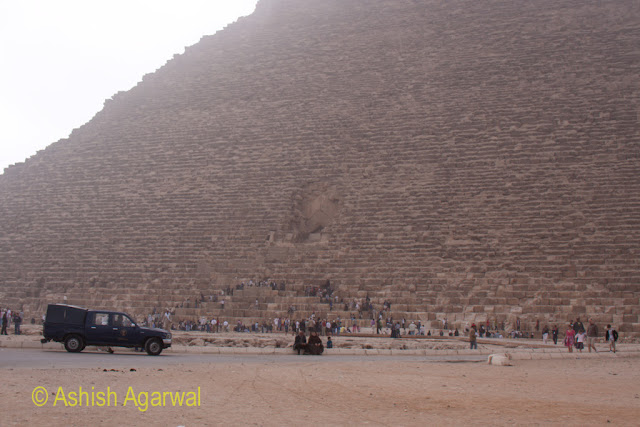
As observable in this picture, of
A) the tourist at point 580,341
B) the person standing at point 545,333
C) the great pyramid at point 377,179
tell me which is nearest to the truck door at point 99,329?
the great pyramid at point 377,179

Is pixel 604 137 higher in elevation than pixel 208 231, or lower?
higher

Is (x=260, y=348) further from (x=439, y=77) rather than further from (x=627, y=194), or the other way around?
(x=439, y=77)

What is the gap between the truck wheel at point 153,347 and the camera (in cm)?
1074

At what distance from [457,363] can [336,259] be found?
7991 millimetres

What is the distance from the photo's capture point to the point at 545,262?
1591 centimetres

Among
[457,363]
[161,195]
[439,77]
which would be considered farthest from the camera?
[439,77]

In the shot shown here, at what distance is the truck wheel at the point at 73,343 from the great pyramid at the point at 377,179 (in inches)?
253

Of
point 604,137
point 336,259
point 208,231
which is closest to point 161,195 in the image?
point 208,231

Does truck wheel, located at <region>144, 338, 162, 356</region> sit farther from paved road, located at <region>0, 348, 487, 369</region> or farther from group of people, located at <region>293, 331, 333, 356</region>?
group of people, located at <region>293, 331, 333, 356</region>

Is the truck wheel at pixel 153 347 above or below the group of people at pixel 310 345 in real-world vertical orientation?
below

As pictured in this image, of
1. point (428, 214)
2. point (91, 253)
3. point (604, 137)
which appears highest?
point (604, 137)

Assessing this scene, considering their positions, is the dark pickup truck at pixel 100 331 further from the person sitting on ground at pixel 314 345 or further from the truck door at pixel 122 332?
the person sitting on ground at pixel 314 345

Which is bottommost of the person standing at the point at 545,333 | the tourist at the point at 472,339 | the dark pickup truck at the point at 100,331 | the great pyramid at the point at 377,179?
the dark pickup truck at the point at 100,331

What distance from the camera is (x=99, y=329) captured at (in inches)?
426
